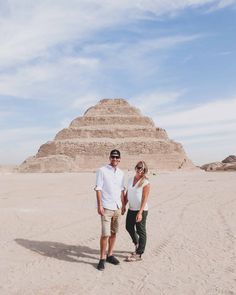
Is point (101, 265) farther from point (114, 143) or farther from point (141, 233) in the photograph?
point (114, 143)

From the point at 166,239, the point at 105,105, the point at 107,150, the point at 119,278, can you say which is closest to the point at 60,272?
the point at 119,278

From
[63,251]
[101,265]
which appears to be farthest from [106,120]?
[101,265]

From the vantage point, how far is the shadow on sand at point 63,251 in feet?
19.3

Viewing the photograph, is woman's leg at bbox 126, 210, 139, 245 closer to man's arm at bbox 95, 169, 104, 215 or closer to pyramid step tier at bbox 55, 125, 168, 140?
man's arm at bbox 95, 169, 104, 215

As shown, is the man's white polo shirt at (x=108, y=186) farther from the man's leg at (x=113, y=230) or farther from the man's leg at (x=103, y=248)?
the man's leg at (x=103, y=248)

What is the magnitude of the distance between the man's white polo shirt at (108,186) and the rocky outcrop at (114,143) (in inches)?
1545

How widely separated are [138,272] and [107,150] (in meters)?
44.0

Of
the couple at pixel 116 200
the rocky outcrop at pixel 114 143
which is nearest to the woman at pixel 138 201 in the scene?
the couple at pixel 116 200

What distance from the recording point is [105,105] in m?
60.2

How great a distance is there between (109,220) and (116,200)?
28cm

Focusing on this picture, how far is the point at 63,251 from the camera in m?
6.23

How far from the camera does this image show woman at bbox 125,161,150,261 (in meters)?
5.62

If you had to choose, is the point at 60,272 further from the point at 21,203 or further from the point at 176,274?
the point at 21,203

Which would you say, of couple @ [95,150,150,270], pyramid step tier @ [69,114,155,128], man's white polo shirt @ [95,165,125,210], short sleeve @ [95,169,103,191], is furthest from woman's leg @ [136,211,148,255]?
pyramid step tier @ [69,114,155,128]
